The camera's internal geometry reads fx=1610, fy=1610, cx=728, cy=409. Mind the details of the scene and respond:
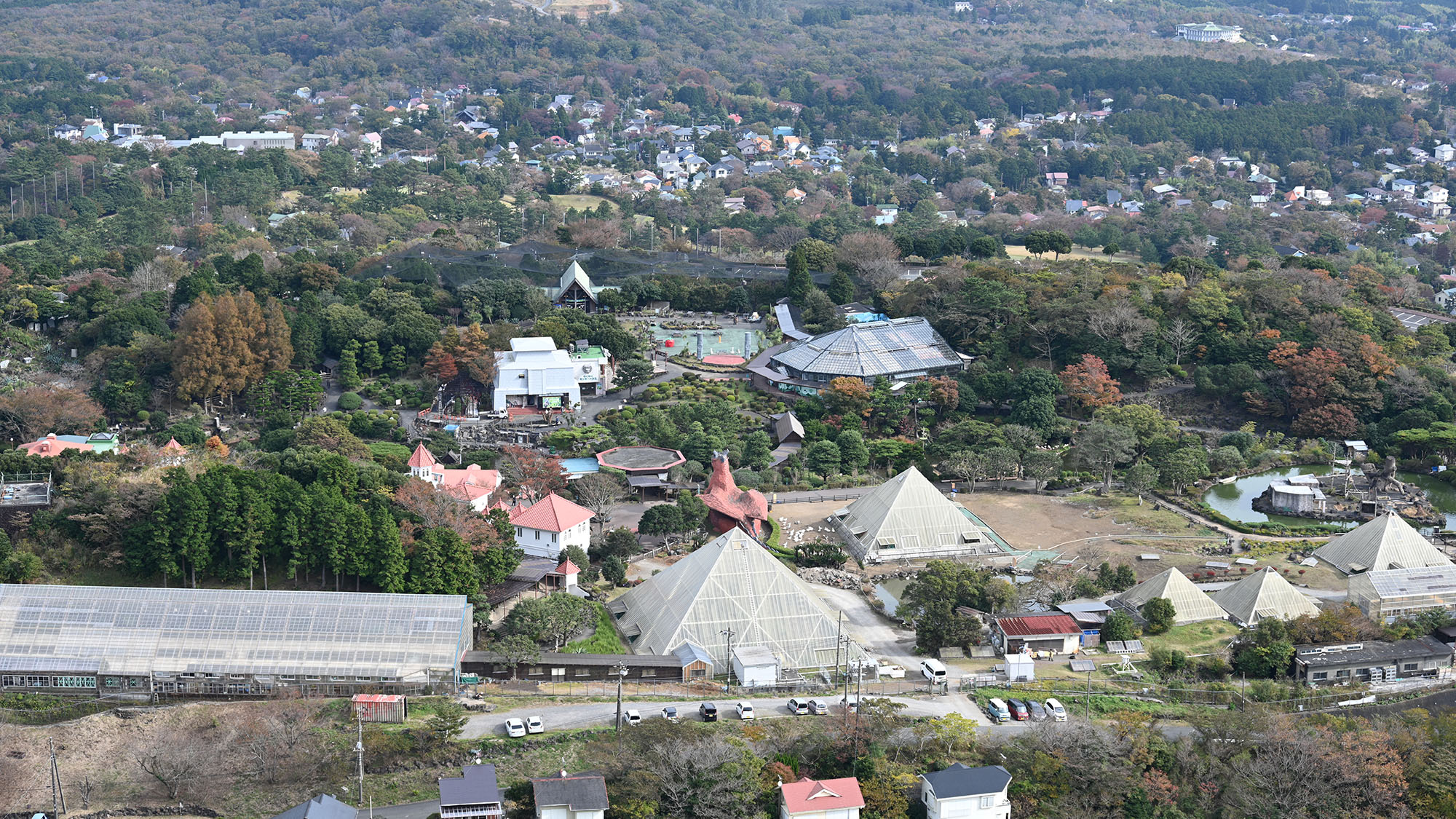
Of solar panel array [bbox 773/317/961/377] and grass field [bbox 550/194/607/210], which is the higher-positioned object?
solar panel array [bbox 773/317/961/377]

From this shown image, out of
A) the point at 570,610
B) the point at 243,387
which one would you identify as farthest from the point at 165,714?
the point at 243,387

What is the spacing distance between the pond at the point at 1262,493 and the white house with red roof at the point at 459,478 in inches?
1031

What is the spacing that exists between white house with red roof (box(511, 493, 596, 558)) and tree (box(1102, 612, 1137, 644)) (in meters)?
16.3

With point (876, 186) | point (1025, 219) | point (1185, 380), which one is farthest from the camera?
point (876, 186)

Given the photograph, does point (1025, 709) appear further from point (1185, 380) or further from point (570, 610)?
point (1185, 380)

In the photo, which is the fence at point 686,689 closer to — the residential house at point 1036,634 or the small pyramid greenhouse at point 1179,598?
the residential house at point 1036,634

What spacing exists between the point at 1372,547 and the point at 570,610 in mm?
25879

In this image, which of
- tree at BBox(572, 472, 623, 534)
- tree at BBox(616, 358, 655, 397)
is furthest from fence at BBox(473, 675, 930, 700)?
tree at BBox(616, 358, 655, 397)

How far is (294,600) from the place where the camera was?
42.8m

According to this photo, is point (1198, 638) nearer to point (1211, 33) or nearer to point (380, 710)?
point (380, 710)

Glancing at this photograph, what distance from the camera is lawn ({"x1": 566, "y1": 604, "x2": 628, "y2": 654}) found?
44.6 meters

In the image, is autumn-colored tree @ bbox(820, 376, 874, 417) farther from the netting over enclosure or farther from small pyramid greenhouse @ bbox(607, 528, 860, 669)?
small pyramid greenhouse @ bbox(607, 528, 860, 669)

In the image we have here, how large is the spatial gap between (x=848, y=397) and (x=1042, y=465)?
360 inches

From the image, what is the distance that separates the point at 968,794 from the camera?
3694 cm
